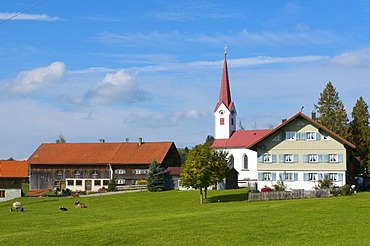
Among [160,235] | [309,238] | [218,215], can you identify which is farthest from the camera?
[218,215]

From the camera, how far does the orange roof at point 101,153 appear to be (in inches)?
3374

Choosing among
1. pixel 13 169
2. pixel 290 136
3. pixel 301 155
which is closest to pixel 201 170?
pixel 290 136

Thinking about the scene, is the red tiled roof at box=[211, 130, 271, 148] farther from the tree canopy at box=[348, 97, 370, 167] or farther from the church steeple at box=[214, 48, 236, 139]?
the tree canopy at box=[348, 97, 370, 167]

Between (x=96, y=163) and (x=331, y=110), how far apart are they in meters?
34.9

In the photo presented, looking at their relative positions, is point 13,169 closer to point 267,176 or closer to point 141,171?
point 141,171

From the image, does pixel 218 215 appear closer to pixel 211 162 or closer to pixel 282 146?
pixel 211 162

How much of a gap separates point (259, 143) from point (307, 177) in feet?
20.7

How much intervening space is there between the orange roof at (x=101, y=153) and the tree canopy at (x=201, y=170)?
2487 centimetres

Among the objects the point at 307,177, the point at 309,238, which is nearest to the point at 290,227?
the point at 309,238

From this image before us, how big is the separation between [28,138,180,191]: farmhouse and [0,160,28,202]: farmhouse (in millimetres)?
5307

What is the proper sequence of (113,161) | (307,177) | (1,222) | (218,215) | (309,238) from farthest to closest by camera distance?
1. (113,161)
2. (307,177)
3. (1,222)
4. (218,215)
5. (309,238)

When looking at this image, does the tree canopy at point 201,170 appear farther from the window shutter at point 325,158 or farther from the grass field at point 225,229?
the grass field at point 225,229

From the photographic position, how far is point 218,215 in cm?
3825

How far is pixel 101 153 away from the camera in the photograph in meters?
89.4
